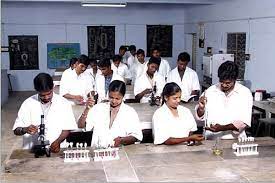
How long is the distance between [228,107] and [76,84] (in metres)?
2.92

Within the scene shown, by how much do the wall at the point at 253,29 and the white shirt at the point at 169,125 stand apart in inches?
148

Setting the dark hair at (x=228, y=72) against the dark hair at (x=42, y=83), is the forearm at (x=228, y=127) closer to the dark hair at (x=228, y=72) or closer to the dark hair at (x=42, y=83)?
the dark hair at (x=228, y=72)

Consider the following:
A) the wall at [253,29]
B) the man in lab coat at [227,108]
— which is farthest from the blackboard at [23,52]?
the man in lab coat at [227,108]

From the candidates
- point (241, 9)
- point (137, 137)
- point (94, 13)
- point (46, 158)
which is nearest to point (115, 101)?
point (137, 137)

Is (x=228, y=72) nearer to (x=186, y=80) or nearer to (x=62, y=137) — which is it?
(x=62, y=137)

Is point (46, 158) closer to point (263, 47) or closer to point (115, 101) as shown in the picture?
point (115, 101)

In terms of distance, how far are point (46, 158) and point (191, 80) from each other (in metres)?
Answer: 3.41

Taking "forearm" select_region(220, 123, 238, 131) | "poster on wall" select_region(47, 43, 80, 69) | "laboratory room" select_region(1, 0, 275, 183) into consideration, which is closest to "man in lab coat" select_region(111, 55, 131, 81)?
"laboratory room" select_region(1, 0, 275, 183)

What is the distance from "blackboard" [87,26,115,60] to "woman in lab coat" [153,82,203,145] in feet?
29.2

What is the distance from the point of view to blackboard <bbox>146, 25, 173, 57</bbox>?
484 inches

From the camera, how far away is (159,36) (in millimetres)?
12336

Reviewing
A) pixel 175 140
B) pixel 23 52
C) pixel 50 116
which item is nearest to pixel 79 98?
pixel 50 116

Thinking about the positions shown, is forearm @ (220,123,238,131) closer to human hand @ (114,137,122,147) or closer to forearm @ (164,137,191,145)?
forearm @ (164,137,191,145)

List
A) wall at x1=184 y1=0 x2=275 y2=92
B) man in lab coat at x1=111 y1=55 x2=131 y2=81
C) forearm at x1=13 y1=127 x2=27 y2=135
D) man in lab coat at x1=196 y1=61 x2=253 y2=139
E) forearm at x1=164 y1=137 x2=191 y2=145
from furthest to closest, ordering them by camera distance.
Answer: man in lab coat at x1=111 y1=55 x2=131 y2=81 → wall at x1=184 y1=0 x2=275 y2=92 → man in lab coat at x1=196 y1=61 x2=253 y2=139 → forearm at x1=164 y1=137 x2=191 y2=145 → forearm at x1=13 y1=127 x2=27 y2=135
